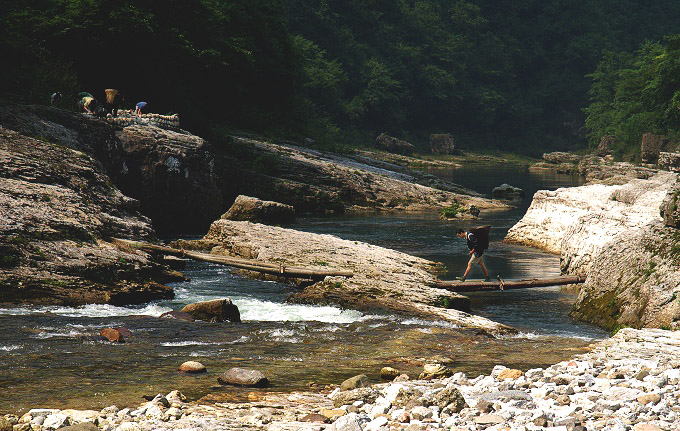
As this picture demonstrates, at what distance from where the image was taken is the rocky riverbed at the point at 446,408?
8602 millimetres

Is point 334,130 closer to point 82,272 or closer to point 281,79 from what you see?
point 281,79

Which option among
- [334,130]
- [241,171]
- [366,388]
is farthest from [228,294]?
[334,130]

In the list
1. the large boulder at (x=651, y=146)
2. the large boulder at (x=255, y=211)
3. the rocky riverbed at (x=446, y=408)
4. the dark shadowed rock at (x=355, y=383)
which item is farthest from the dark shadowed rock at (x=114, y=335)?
the large boulder at (x=651, y=146)

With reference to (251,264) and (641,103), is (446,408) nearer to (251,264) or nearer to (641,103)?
(251,264)

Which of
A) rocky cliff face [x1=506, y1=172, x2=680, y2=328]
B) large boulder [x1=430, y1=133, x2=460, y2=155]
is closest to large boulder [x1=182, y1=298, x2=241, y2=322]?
rocky cliff face [x1=506, y1=172, x2=680, y2=328]

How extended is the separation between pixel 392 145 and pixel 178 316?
264 ft

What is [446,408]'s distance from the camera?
9031mm

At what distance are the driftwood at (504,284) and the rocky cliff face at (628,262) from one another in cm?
114

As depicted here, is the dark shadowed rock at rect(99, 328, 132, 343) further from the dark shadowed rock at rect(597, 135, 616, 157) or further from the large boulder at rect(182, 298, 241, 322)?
Result: the dark shadowed rock at rect(597, 135, 616, 157)

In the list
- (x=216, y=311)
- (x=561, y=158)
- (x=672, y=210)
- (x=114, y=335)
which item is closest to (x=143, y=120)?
(x=216, y=311)

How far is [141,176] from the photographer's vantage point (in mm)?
31109

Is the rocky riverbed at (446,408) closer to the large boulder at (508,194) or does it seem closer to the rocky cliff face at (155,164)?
the rocky cliff face at (155,164)

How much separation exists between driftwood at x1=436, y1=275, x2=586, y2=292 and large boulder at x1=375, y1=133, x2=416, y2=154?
73721mm

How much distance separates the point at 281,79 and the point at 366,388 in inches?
2070
